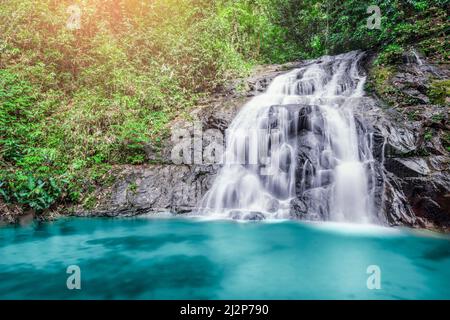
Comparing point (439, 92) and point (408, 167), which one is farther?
point (439, 92)

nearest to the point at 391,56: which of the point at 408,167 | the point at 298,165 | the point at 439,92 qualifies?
the point at 439,92

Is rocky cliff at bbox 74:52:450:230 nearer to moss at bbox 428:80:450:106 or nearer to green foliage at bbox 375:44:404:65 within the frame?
moss at bbox 428:80:450:106

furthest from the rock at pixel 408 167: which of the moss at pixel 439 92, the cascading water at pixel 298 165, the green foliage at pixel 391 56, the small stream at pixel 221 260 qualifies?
the green foliage at pixel 391 56

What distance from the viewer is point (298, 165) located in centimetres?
739

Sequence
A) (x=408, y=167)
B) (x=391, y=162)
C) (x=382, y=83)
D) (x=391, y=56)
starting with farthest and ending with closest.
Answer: (x=391, y=56)
(x=382, y=83)
(x=391, y=162)
(x=408, y=167)

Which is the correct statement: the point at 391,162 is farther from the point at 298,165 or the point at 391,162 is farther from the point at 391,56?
the point at 391,56

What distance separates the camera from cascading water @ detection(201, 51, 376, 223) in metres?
6.66

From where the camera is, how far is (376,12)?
1224 centimetres

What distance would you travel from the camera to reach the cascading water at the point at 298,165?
21.9 ft

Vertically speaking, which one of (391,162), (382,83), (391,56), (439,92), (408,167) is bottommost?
(408,167)

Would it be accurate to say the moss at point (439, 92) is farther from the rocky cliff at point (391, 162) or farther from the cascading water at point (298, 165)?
the cascading water at point (298, 165)

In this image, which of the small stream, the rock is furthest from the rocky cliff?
the small stream
